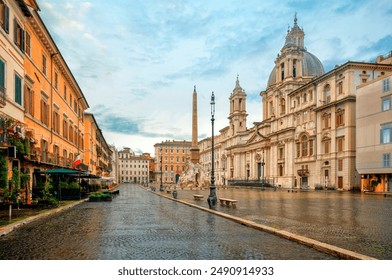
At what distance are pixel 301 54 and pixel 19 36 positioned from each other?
193ft

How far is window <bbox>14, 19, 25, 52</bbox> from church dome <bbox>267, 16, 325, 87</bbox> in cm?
5703

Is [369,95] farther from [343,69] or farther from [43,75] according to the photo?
[43,75]

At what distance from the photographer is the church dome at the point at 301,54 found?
7112 cm

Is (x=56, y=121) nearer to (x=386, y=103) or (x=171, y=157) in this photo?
(x=386, y=103)

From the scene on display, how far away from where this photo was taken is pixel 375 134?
142 feet

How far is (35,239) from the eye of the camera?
10008mm

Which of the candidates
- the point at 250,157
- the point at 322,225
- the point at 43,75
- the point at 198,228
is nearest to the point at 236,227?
the point at 198,228

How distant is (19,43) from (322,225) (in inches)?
718

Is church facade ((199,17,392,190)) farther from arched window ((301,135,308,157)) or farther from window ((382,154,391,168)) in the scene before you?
window ((382,154,391,168))

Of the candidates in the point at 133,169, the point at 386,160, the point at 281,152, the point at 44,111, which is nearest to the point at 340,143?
the point at 386,160

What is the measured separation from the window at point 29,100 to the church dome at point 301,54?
55.9m

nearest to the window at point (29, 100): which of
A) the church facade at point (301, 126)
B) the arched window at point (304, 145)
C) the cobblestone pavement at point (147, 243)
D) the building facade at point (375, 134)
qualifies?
the cobblestone pavement at point (147, 243)

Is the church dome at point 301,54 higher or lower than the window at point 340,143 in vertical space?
higher

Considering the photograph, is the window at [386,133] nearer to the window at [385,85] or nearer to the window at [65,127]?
the window at [385,85]
